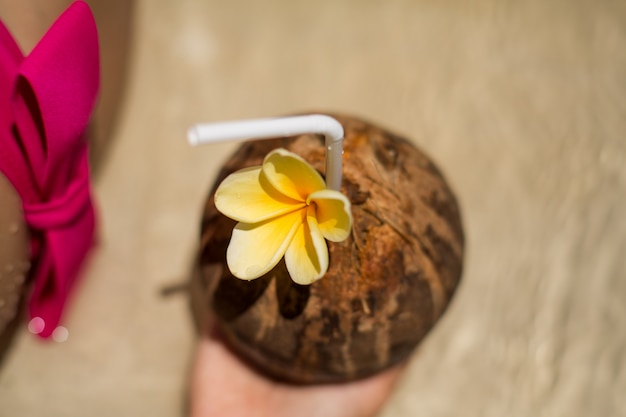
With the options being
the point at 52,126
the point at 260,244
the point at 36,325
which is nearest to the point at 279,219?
the point at 260,244

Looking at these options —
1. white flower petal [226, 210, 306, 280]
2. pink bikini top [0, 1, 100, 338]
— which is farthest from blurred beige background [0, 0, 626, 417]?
white flower petal [226, 210, 306, 280]

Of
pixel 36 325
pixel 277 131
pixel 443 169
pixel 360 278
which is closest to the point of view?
pixel 277 131

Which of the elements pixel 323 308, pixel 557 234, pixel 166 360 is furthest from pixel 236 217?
pixel 557 234

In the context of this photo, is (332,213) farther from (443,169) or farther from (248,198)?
(443,169)

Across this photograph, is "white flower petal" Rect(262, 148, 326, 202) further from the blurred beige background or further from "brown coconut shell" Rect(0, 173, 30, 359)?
the blurred beige background

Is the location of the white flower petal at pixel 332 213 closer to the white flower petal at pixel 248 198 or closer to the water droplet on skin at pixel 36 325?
the white flower petal at pixel 248 198

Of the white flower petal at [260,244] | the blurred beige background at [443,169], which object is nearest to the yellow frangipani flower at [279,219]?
the white flower petal at [260,244]

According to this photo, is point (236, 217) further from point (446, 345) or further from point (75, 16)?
point (446, 345)
